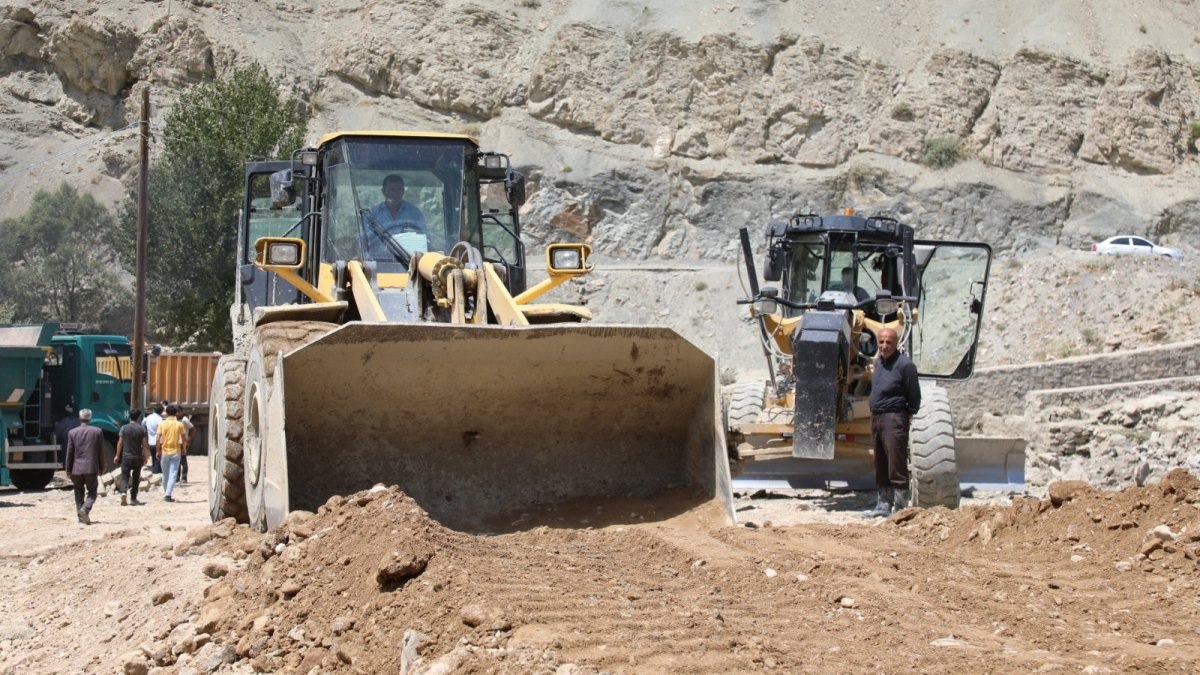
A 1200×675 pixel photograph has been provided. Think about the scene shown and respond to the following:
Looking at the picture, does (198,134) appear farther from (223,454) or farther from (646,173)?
(223,454)

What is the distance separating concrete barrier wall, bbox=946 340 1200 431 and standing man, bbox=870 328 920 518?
989cm

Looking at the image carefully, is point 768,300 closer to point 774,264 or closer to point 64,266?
point 774,264

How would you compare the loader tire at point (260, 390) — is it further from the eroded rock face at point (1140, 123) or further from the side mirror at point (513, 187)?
the eroded rock face at point (1140, 123)

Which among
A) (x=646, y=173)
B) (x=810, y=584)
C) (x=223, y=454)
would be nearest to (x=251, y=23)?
(x=646, y=173)

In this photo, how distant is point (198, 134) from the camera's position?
3450 centimetres

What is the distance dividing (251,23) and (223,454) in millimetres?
40649

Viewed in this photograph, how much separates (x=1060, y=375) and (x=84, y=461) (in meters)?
13.5

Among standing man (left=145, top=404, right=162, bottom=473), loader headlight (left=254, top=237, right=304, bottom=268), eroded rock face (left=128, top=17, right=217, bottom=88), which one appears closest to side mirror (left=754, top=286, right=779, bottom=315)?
loader headlight (left=254, top=237, right=304, bottom=268)

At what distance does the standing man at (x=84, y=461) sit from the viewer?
14.6 m

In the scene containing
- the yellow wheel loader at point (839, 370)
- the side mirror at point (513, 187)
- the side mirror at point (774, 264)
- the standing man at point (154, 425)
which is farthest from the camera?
the standing man at point (154, 425)

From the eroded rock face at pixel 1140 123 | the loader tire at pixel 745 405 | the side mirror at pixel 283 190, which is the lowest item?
the loader tire at pixel 745 405

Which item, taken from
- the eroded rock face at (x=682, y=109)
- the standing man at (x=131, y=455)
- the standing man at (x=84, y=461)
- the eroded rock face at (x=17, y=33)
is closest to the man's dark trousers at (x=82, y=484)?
the standing man at (x=84, y=461)

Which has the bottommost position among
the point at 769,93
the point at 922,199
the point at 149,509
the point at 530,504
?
the point at 149,509

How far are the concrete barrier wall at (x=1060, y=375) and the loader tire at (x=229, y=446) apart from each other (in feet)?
42.8
